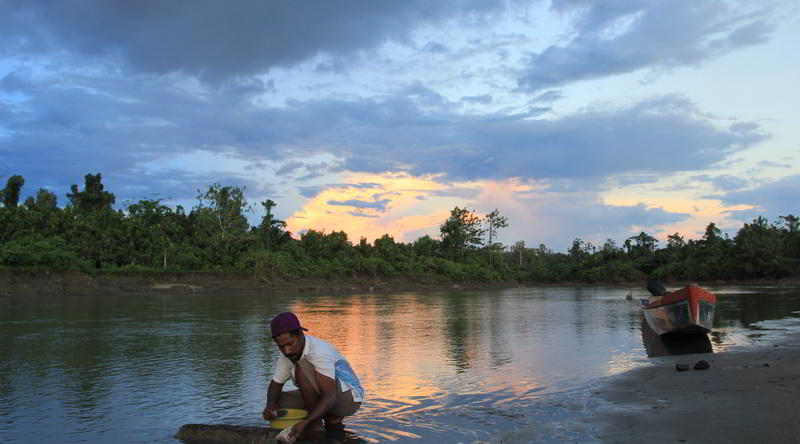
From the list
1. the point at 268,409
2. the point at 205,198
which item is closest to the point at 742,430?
the point at 268,409

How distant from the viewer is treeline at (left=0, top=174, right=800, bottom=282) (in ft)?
190

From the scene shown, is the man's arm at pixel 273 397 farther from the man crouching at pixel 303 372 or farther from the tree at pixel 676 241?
the tree at pixel 676 241

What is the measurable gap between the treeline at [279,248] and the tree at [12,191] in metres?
0.11

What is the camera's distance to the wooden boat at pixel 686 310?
15117mm

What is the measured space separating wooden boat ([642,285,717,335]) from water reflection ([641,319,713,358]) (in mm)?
321

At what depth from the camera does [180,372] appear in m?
12.1

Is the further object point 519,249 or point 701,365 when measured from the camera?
point 519,249

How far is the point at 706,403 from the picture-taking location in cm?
808

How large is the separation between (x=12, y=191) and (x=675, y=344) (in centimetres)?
6737

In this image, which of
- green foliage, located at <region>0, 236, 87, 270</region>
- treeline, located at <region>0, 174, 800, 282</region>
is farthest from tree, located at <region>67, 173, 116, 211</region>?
green foliage, located at <region>0, 236, 87, 270</region>

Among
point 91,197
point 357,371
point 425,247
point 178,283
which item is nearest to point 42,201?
→ point 91,197

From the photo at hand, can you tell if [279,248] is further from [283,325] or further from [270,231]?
[283,325]

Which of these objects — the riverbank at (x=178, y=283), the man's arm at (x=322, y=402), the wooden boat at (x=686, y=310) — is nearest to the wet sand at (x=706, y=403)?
the wooden boat at (x=686, y=310)

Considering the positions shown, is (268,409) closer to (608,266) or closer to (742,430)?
(742,430)
